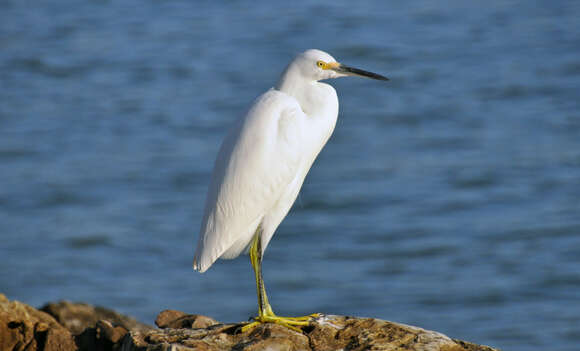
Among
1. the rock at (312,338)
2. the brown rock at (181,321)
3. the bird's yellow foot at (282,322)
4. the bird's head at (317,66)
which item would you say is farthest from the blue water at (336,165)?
the bird's head at (317,66)

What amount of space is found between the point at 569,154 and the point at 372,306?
5.48m

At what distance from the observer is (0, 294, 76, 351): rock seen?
608 centimetres

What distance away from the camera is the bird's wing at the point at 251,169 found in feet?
19.1

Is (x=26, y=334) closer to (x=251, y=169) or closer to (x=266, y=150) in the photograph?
(x=251, y=169)

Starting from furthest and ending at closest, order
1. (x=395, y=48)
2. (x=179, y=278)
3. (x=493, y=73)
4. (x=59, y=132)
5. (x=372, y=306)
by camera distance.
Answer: (x=395, y=48), (x=493, y=73), (x=59, y=132), (x=179, y=278), (x=372, y=306)

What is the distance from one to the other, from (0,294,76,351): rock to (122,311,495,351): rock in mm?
927

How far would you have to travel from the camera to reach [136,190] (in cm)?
1446

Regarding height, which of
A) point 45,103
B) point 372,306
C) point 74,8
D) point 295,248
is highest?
point 74,8

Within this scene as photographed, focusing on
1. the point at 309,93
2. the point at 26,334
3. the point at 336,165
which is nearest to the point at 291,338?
the point at 309,93

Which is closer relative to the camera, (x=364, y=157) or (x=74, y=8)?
(x=364, y=157)

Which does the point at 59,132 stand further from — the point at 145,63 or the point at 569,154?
the point at 569,154

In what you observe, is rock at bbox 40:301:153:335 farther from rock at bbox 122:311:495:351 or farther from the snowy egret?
rock at bbox 122:311:495:351

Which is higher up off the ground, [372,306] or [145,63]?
[145,63]

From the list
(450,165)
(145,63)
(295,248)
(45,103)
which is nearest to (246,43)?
(145,63)
